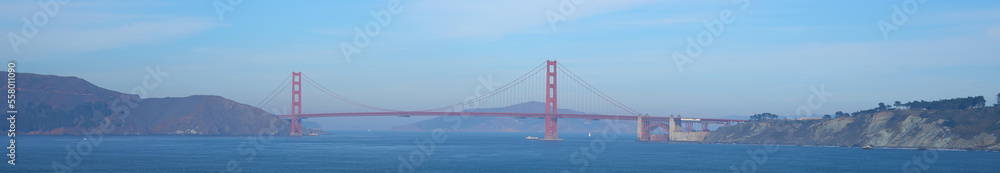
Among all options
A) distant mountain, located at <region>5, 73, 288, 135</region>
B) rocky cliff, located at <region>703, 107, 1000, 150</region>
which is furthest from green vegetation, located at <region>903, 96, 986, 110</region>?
distant mountain, located at <region>5, 73, 288, 135</region>

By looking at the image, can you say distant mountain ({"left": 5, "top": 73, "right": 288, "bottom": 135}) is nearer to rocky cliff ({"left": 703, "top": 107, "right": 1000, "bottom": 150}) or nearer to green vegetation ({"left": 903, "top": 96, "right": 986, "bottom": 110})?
rocky cliff ({"left": 703, "top": 107, "right": 1000, "bottom": 150})

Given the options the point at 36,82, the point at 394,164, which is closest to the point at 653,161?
the point at 394,164

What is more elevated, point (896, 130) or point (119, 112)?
point (119, 112)

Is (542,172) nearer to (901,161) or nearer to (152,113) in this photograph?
(901,161)

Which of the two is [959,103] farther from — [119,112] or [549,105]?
[119,112]

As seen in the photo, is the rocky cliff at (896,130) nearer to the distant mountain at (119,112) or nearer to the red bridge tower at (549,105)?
the red bridge tower at (549,105)

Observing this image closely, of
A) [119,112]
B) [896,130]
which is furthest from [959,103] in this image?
[119,112]
